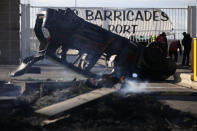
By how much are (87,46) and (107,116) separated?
3.18 m

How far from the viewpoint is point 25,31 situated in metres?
19.8

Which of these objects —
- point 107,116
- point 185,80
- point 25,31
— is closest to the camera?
point 107,116

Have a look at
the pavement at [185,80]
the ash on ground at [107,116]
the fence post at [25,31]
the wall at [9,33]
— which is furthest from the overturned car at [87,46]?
the fence post at [25,31]

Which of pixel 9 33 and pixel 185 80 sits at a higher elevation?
pixel 9 33

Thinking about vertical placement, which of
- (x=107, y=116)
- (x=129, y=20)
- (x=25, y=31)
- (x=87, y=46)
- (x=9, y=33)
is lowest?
(x=107, y=116)

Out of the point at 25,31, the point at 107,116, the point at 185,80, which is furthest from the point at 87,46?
the point at 25,31

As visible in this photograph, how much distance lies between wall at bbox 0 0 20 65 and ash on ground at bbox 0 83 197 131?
13.1 m

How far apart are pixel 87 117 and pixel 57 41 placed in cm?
303

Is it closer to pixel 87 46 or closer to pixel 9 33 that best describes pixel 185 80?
pixel 87 46

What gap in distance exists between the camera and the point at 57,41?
7.79 m

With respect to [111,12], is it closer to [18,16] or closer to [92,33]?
[18,16]

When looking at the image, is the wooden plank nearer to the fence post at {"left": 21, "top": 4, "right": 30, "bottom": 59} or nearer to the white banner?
the fence post at {"left": 21, "top": 4, "right": 30, "bottom": 59}

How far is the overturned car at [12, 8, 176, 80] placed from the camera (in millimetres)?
7773

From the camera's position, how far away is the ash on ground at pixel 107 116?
15.5ft
